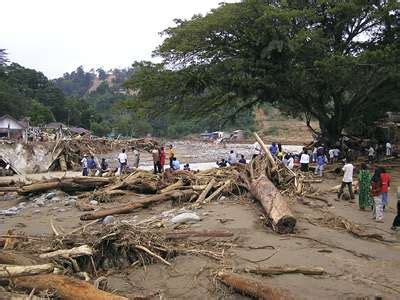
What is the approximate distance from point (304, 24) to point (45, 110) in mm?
47054

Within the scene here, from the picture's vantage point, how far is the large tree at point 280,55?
2214 cm

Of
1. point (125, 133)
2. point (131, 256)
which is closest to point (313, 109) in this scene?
point (131, 256)

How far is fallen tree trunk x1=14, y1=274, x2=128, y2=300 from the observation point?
549 cm

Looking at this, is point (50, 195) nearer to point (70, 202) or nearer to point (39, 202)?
point (39, 202)

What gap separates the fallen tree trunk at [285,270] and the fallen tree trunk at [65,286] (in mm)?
2547

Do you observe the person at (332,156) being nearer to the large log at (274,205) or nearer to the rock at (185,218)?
the large log at (274,205)

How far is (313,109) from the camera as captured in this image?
27.7 meters

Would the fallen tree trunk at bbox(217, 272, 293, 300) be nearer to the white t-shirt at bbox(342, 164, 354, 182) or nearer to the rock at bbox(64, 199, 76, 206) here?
the white t-shirt at bbox(342, 164, 354, 182)

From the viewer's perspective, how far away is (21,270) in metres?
5.95

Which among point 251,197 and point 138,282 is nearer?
point 138,282

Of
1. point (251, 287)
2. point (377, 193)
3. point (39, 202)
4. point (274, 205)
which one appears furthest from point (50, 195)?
point (251, 287)

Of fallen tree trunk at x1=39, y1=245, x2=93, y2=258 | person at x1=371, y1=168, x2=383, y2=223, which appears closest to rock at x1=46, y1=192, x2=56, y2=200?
fallen tree trunk at x1=39, y1=245, x2=93, y2=258

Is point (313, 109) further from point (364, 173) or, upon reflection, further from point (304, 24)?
point (364, 173)

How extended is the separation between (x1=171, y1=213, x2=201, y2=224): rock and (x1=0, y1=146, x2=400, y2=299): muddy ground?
0.24 metres
